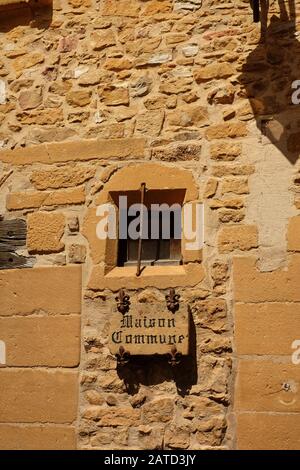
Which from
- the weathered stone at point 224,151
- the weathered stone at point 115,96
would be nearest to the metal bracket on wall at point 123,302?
the weathered stone at point 224,151

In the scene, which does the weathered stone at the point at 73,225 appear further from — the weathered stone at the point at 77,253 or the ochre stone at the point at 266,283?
the ochre stone at the point at 266,283

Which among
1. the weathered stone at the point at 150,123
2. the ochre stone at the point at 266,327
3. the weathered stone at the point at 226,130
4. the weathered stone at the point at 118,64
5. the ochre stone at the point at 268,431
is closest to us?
the ochre stone at the point at 268,431

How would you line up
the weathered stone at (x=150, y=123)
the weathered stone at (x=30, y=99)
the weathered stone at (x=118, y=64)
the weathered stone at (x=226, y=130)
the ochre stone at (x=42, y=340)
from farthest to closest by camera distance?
1. the weathered stone at (x=30, y=99)
2. the weathered stone at (x=118, y=64)
3. the weathered stone at (x=150, y=123)
4. the weathered stone at (x=226, y=130)
5. the ochre stone at (x=42, y=340)

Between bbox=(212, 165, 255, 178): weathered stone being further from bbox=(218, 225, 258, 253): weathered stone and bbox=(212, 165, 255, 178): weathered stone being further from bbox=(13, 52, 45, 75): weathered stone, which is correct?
bbox=(13, 52, 45, 75): weathered stone

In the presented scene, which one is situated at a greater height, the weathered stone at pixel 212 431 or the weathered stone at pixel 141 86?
the weathered stone at pixel 141 86

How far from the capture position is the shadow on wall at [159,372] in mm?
3537

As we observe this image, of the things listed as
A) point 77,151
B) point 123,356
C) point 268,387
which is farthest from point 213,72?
point 268,387

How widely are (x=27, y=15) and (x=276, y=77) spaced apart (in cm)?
178

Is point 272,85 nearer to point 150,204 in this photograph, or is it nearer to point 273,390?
point 150,204

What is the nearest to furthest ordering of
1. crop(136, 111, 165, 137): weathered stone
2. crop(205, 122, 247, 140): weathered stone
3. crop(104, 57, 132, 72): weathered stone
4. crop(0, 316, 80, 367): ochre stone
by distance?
crop(0, 316, 80, 367): ochre stone, crop(205, 122, 247, 140): weathered stone, crop(136, 111, 165, 137): weathered stone, crop(104, 57, 132, 72): weathered stone

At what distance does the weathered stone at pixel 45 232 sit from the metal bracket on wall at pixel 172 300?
2.51ft

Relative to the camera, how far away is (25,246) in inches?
156

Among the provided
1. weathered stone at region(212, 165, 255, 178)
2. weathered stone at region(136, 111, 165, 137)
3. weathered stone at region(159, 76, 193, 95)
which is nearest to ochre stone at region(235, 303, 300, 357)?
weathered stone at region(212, 165, 255, 178)

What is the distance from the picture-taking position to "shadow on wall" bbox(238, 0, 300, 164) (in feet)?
12.3
